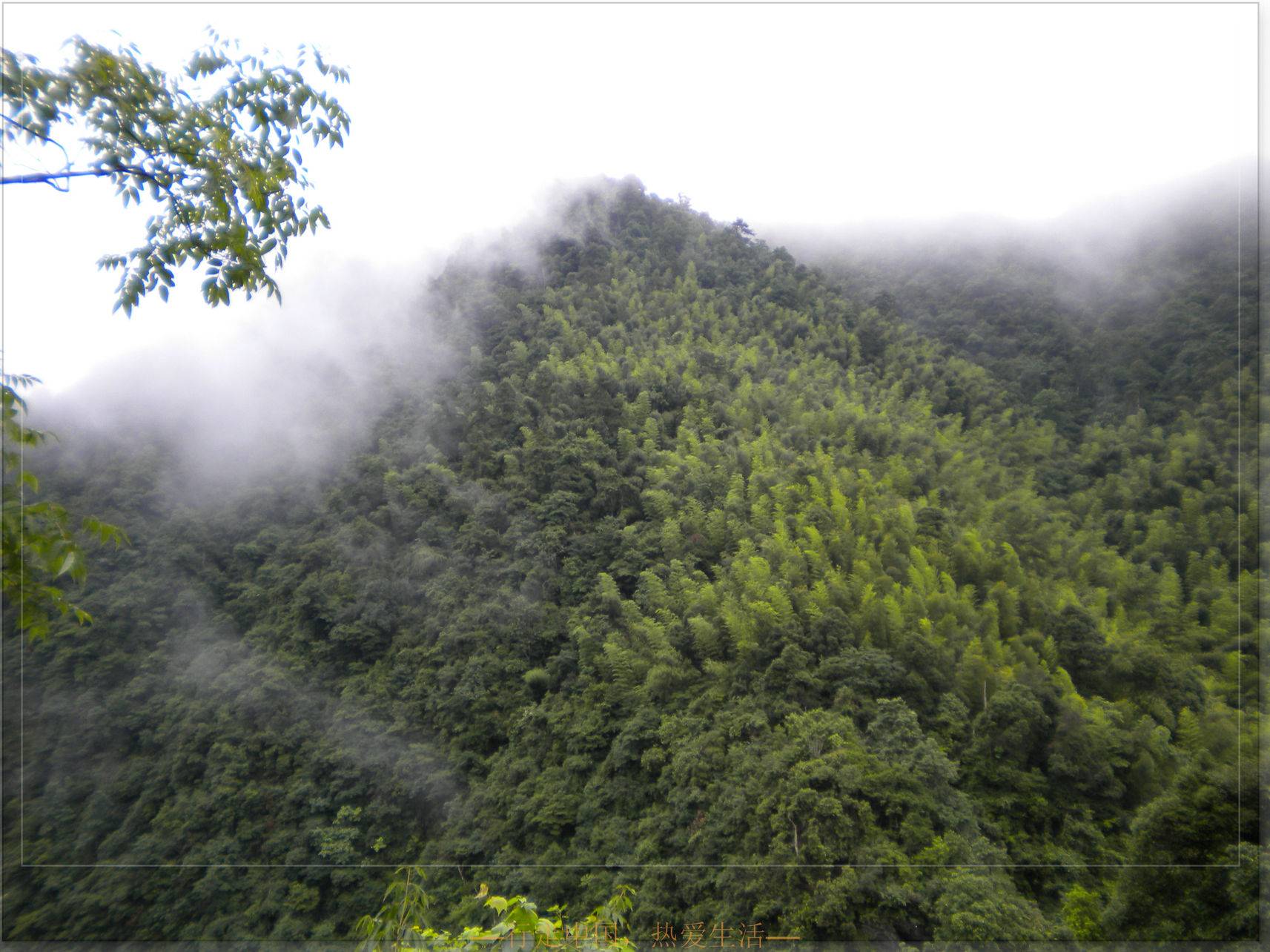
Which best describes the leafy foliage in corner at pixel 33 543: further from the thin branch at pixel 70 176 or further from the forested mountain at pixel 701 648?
the forested mountain at pixel 701 648

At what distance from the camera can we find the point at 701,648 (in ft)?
39.4

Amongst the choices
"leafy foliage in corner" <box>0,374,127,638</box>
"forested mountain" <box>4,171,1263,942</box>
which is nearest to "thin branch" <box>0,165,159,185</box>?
"leafy foliage in corner" <box>0,374,127,638</box>

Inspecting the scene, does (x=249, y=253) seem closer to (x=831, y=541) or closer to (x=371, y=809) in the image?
(x=831, y=541)

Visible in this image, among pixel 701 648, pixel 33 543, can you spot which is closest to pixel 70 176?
pixel 33 543

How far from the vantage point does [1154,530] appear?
45.8 ft

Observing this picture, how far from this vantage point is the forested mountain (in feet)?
26.2

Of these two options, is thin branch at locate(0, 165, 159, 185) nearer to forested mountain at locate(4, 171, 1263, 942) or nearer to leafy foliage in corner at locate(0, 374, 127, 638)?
leafy foliage in corner at locate(0, 374, 127, 638)

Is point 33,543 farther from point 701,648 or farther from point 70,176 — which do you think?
point 701,648

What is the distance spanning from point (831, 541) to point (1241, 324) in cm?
1762

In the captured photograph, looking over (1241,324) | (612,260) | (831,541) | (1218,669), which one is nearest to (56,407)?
(612,260)

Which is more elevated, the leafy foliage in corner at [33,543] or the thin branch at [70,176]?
the thin branch at [70,176]

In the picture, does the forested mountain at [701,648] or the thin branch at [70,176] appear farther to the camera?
the forested mountain at [701,648]

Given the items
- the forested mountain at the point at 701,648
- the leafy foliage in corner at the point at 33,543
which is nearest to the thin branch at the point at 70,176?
the leafy foliage in corner at the point at 33,543

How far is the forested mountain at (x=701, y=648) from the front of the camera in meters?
7.99
